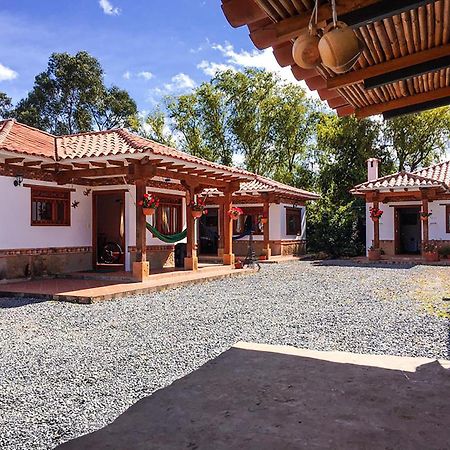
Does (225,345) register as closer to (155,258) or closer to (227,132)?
(155,258)

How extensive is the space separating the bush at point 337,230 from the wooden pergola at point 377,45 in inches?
606

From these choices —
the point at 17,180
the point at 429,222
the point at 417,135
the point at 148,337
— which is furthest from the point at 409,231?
the point at 148,337

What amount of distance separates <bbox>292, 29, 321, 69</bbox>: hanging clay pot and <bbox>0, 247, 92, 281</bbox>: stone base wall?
8.48 m

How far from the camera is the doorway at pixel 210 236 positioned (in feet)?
61.0

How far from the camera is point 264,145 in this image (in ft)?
88.3

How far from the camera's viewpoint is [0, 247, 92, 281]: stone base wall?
9.56 meters

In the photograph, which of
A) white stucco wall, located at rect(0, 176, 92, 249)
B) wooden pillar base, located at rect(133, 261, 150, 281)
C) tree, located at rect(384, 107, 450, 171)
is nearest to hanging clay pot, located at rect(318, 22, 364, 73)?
wooden pillar base, located at rect(133, 261, 150, 281)

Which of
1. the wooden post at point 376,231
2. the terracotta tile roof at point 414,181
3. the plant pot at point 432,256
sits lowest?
the plant pot at point 432,256

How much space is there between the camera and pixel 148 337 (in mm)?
5301

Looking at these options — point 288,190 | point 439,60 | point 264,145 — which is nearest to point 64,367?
point 439,60

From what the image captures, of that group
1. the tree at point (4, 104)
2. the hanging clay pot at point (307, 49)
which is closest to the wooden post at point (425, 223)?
the hanging clay pot at point (307, 49)

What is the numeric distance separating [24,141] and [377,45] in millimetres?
8609

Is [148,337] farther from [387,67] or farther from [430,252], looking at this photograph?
[430,252]

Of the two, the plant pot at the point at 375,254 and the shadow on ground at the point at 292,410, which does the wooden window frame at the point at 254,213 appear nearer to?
the plant pot at the point at 375,254
